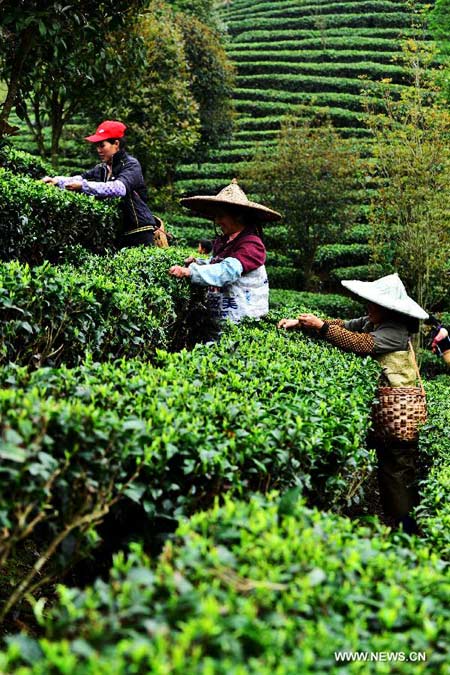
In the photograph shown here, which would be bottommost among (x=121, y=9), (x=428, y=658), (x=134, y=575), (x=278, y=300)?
(x=278, y=300)

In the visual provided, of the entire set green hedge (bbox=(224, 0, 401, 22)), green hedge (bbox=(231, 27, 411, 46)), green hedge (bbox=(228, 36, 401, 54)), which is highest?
green hedge (bbox=(224, 0, 401, 22))

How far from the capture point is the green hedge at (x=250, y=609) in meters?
1.37

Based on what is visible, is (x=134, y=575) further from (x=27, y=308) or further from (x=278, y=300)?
(x=278, y=300)

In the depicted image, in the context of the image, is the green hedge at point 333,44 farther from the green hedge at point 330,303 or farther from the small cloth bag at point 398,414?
the small cloth bag at point 398,414

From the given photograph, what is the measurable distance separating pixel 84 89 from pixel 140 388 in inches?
365

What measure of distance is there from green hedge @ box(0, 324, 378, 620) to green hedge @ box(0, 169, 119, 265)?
2246 millimetres

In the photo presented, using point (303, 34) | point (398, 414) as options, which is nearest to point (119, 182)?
point (398, 414)

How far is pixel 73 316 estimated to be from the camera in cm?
378

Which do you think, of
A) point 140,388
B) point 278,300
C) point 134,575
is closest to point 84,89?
point 278,300

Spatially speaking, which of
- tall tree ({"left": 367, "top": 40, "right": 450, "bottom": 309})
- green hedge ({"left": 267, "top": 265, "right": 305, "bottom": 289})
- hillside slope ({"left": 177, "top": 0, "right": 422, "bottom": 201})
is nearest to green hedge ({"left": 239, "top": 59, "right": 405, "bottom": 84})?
hillside slope ({"left": 177, "top": 0, "right": 422, "bottom": 201})

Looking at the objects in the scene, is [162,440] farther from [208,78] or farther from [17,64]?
[208,78]

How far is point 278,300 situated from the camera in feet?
48.2

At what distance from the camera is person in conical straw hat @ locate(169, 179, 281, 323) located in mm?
4738

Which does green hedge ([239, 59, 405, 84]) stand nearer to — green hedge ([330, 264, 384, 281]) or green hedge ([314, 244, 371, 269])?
green hedge ([314, 244, 371, 269])
